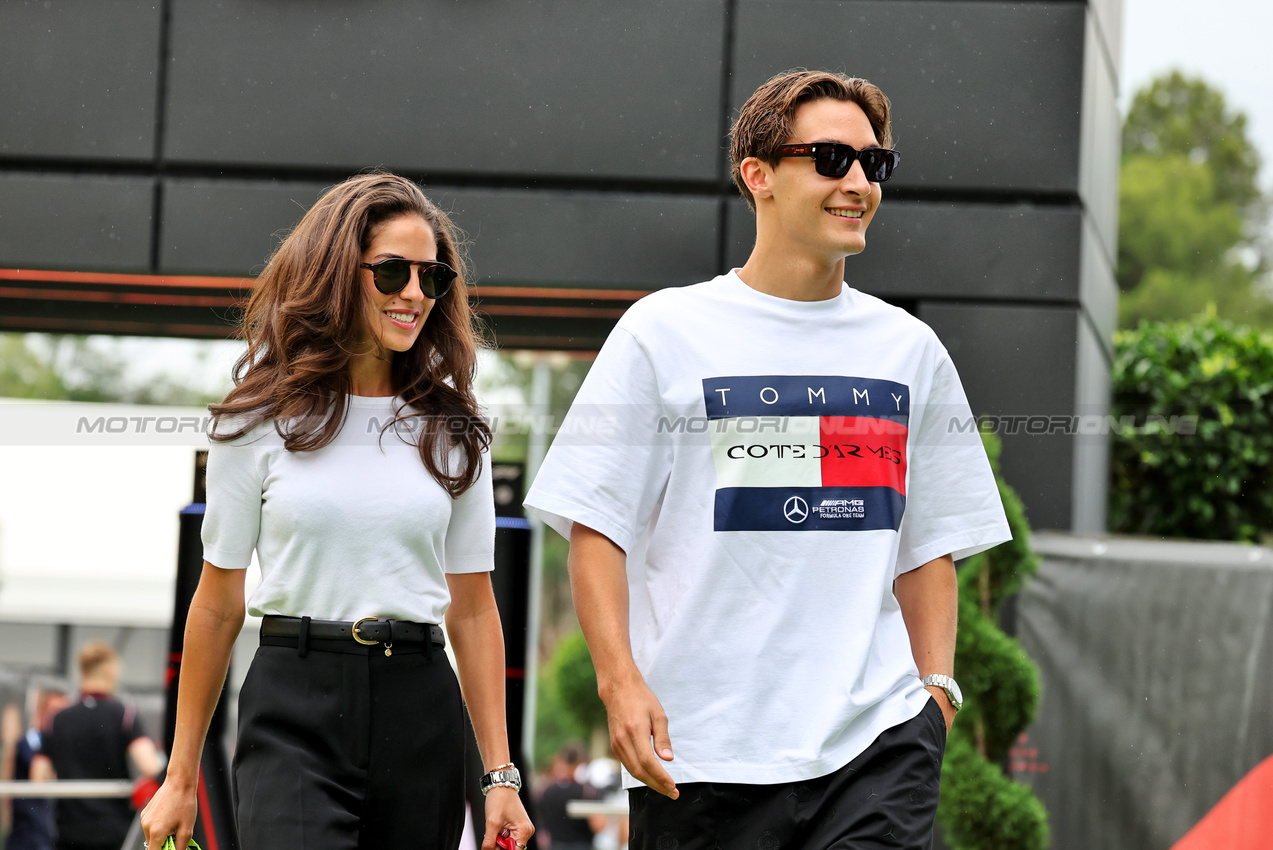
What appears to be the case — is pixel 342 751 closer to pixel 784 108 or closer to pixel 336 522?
pixel 336 522

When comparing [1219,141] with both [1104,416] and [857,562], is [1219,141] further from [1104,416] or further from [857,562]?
[857,562]

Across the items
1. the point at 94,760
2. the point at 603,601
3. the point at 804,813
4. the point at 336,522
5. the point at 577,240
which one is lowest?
the point at 94,760

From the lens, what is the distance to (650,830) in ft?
8.11

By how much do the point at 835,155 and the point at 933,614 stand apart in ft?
3.33

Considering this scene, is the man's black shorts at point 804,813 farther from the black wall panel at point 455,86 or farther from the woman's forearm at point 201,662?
the black wall panel at point 455,86

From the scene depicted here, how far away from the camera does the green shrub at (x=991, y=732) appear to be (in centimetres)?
539

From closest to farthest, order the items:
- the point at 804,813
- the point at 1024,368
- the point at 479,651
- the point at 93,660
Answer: the point at 804,813 → the point at 479,651 → the point at 1024,368 → the point at 93,660

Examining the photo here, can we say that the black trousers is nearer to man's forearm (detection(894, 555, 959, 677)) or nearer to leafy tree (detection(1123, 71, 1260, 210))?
man's forearm (detection(894, 555, 959, 677))

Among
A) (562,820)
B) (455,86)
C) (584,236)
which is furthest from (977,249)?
(562,820)

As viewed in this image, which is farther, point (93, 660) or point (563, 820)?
point (563, 820)

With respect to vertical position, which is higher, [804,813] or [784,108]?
[784,108]

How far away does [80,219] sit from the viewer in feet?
19.6

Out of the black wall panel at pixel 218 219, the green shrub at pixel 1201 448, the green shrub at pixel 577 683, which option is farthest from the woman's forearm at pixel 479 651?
the green shrub at pixel 577 683

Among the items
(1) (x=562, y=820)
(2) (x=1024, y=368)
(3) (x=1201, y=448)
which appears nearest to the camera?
(2) (x=1024, y=368)
